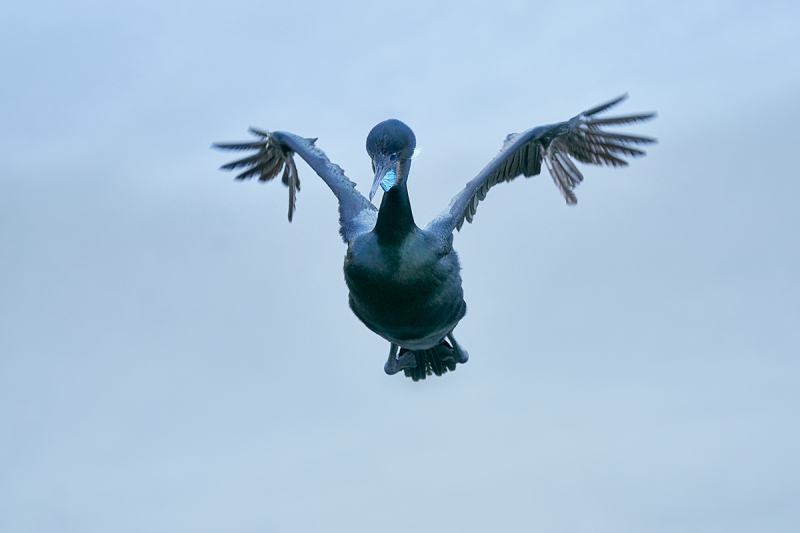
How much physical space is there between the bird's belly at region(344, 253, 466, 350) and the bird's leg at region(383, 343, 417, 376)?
3.50ft

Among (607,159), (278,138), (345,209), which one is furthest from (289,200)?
(607,159)

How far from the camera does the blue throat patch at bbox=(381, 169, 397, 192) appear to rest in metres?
8.38

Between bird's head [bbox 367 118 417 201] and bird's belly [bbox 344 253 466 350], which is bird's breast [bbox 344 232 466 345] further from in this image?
bird's head [bbox 367 118 417 201]

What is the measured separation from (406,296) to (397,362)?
1.83 meters

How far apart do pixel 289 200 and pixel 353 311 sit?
2413mm

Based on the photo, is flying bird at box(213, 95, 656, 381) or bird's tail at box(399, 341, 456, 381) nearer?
flying bird at box(213, 95, 656, 381)

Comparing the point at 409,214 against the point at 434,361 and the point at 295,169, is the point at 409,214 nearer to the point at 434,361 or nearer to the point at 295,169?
the point at 434,361

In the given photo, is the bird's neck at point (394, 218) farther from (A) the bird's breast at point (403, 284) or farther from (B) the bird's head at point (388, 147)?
(B) the bird's head at point (388, 147)

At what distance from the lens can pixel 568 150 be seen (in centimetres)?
1152

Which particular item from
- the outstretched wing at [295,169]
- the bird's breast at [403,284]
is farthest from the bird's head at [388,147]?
the outstretched wing at [295,169]

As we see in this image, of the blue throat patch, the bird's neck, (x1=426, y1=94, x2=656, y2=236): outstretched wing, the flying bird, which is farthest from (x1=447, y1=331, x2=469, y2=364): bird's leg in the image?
the blue throat patch

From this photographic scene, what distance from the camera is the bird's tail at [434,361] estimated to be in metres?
10.8

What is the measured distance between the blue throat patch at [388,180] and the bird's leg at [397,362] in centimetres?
264

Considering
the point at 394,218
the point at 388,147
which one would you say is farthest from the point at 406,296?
the point at 388,147
